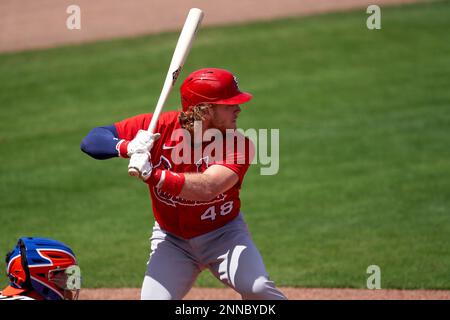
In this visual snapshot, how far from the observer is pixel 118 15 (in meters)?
18.2

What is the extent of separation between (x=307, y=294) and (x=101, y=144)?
3.10m

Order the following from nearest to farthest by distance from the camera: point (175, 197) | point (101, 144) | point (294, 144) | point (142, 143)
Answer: point (142, 143) → point (101, 144) → point (175, 197) → point (294, 144)

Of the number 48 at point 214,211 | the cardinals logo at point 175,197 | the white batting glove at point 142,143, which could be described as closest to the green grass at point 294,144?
the number 48 at point 214,211

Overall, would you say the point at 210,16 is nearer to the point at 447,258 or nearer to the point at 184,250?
the point at 447,258

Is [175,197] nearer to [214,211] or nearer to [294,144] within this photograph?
[214,211]

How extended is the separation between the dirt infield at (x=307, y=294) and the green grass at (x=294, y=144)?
0.58 ft

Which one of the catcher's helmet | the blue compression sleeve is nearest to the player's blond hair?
the blue compression sleeve

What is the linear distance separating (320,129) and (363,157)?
1339 mm

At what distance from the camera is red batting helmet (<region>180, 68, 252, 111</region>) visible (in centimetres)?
528

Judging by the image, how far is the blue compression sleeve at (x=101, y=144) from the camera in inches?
206

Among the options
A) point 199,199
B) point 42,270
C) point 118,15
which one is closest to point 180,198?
point 199,199

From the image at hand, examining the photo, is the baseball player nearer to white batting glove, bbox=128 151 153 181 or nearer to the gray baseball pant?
the gray baseball pant

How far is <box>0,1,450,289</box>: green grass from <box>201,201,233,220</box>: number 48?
2.62 meters

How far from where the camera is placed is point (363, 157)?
11.5 meters
